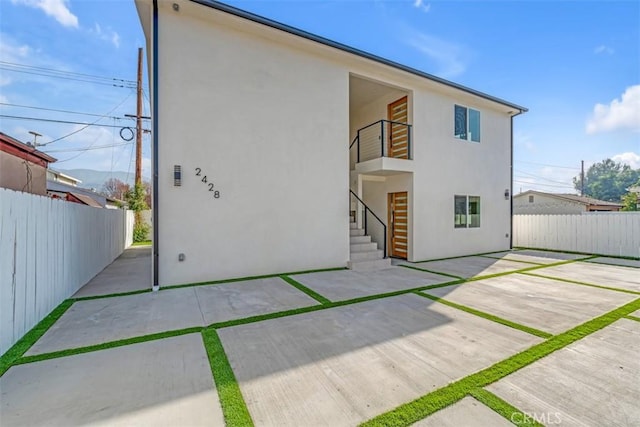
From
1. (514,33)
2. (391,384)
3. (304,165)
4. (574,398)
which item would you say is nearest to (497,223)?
(514,33)

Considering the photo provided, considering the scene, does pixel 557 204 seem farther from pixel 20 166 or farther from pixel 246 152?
pixel 20 166

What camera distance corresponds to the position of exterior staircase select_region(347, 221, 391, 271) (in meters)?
7.25

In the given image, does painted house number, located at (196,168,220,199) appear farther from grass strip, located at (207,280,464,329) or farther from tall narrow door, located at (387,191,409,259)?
tall narrow door, located at (387,191,409,259)

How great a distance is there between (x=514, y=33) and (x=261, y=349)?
11731 mm

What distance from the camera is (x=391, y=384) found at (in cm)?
236

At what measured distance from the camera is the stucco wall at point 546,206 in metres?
19.5

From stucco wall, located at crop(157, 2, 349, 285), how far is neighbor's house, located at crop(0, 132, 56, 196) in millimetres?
4344

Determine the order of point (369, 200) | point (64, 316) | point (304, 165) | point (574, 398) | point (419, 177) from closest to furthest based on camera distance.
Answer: point (574, 398) < point (64, 316) < point (304, 165) < point (419, 177) < point (369, 200)

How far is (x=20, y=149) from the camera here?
22.9ft

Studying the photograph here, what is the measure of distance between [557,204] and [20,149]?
103 ft

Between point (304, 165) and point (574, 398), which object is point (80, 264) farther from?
point (574, 398)

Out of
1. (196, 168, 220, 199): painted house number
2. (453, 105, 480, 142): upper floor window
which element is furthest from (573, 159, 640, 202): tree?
(196, 168, 220, 199): painted house number

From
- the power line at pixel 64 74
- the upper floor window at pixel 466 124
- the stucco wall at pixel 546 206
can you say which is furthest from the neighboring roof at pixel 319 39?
the stucco wall at pixel 546 206

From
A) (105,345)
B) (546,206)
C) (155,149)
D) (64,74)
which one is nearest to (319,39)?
(155,149)
